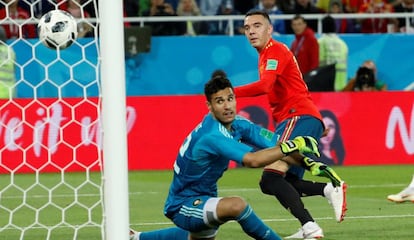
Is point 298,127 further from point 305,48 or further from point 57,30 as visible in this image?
point 305,48

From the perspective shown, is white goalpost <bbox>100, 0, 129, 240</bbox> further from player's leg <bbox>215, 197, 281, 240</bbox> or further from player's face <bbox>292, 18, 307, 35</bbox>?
player's face <bbox>292, 18, 307, 35</bbox>

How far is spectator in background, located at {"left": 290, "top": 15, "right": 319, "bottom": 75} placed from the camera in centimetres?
1816

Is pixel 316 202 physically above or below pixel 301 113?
below

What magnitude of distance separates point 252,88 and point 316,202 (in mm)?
3334

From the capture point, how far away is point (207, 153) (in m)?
7.56

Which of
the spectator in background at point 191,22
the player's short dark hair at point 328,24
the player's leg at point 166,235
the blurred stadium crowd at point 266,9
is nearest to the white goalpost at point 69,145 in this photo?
the player's leg at point 166,235

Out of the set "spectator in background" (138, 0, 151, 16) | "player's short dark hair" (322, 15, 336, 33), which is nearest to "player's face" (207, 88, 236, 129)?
"player's short dark hair" (322, 15, 336, 33)

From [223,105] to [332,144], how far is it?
912 cm

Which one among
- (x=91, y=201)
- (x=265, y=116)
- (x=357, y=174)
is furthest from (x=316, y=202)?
(x=265, y=116)

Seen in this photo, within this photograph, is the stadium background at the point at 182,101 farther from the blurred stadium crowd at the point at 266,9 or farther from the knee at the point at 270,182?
the knee at the point at 270,182

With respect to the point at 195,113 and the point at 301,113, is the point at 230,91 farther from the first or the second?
the point at 195,113

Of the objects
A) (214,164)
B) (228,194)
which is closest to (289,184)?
(214,164)

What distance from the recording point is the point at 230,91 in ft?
24.7

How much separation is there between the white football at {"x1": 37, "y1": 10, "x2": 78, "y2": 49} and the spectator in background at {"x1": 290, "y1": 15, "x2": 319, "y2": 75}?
9.83 metres
